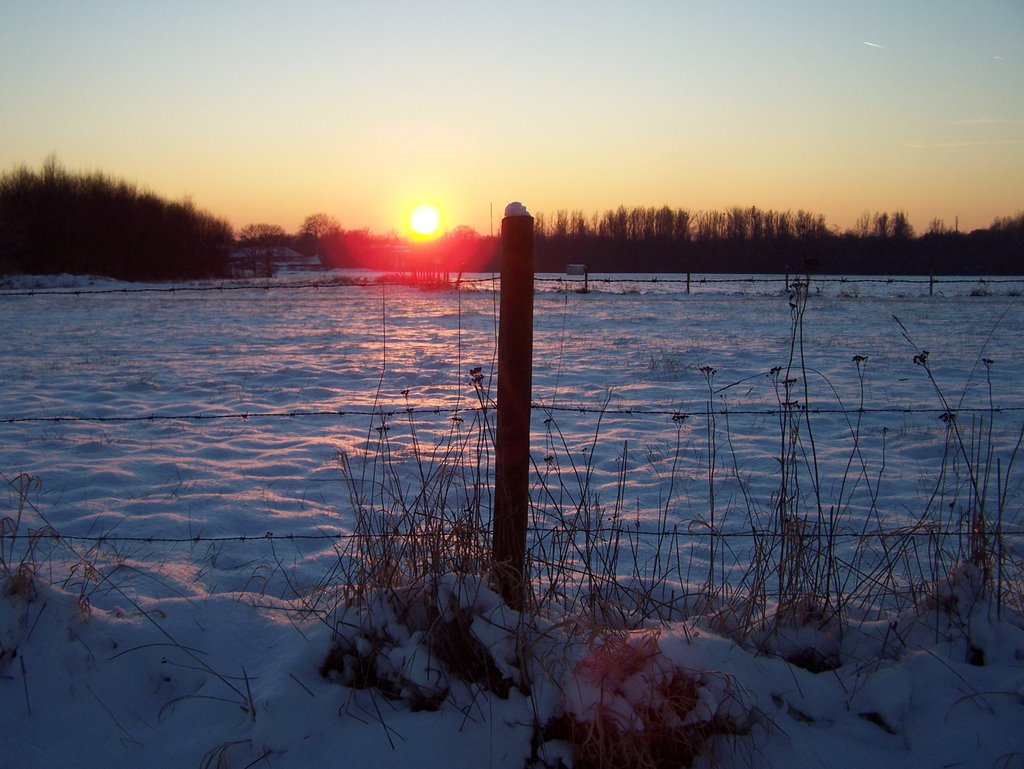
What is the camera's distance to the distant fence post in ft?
8.61

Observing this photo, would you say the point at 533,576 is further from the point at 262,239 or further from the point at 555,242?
the point at 262,239

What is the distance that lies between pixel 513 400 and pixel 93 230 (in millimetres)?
55651

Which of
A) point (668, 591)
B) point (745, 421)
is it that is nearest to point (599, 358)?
point (745, 421)

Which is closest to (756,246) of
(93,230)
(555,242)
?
(555,242)

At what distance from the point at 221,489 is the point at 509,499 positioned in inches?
127

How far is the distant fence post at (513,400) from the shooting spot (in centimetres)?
262

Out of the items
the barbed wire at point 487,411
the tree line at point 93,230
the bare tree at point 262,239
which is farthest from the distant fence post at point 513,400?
the bare tree at point 262,239

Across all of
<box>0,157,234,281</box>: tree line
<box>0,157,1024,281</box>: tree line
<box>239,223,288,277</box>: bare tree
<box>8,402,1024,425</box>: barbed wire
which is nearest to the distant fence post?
<box>8,402,1024,425</box>: barbed wire

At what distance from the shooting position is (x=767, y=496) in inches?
197

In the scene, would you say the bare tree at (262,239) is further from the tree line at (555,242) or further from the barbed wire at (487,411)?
the barbed wire at (487,411)

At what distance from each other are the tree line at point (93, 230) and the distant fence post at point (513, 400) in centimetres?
5137

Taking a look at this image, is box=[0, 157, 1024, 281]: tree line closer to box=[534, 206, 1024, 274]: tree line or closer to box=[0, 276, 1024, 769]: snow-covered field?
box=[534, 206, 1024, 274]: tree line

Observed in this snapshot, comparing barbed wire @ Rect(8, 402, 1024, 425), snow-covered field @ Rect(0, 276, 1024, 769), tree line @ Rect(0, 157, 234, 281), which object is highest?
tree line @ Rect(0, 157, 234, 281)

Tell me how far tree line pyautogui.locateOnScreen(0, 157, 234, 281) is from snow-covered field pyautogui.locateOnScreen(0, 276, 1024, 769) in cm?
4518
